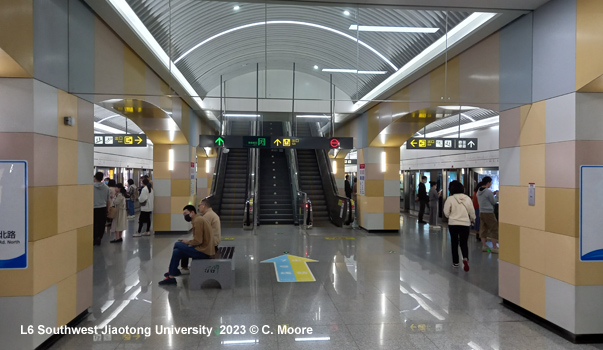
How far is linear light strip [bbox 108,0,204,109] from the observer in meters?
5.03

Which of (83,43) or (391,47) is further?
(391,47)

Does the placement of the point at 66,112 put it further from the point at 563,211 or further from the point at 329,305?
the point at 563,211

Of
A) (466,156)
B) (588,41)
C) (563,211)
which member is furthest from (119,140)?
(588,41)

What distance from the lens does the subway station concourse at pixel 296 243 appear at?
3736 mm

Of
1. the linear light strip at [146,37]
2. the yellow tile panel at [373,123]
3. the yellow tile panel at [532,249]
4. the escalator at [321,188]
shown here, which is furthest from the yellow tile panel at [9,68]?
the escalator at [321,188]

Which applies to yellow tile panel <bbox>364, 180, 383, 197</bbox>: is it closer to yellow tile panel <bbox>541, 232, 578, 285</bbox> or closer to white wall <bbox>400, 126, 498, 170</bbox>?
white wall <bbox>400, 126, 498, 170</bbox>

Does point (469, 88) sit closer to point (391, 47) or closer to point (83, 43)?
point (391, 47)

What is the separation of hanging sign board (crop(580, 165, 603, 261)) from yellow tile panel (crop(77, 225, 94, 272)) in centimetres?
553

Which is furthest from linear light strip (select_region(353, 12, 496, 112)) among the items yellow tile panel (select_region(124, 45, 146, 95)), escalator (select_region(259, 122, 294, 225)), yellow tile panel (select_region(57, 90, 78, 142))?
escalator (select_region(259, 122, 294, 225))

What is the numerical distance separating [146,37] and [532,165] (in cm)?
582

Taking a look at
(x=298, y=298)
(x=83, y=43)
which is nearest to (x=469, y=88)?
(x=298, y=298)

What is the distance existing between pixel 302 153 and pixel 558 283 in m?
14.1

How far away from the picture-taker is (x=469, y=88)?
6000 millimetres

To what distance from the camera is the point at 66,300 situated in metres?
4.09
